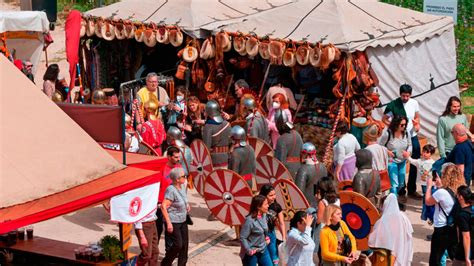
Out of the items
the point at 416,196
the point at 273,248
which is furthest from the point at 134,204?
the point at 416,196

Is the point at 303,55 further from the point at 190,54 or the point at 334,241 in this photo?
the point at 334,241

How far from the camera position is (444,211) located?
883cm

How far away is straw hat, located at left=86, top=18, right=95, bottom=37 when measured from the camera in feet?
52.4

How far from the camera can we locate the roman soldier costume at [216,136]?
1146 centimetres

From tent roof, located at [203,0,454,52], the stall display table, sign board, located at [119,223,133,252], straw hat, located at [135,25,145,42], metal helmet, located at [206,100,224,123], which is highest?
tent roof, located at [203,0,454,52]

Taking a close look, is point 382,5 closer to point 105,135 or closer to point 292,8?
point 292,8

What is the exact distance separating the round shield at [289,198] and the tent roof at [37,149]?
7.40 ft

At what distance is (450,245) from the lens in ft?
28.9

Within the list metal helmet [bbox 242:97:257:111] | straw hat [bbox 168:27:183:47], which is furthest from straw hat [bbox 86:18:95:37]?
metal helmet [bbox 242:97:257:111]

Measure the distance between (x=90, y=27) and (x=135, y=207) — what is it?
843 cm

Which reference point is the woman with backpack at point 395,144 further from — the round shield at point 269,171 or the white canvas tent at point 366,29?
the white canvas tent at point 366,29

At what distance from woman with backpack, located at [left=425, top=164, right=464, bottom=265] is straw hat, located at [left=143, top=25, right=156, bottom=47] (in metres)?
7.37

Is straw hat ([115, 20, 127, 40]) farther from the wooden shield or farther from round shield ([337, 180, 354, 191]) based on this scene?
round shield ([337, 180, 354, 191])

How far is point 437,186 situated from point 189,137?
4964 mm
